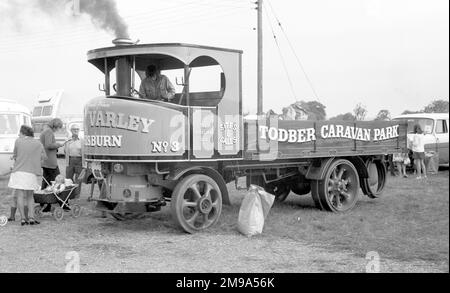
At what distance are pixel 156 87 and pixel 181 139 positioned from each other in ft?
3.91

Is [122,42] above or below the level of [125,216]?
above

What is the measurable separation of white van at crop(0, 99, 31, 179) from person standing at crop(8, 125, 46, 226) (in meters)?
8.07

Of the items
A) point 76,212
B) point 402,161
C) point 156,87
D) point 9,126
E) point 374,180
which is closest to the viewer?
point 156,87

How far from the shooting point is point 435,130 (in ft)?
61.7

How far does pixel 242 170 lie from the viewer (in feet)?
30.2

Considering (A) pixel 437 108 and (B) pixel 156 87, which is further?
(A) pixel 437 108

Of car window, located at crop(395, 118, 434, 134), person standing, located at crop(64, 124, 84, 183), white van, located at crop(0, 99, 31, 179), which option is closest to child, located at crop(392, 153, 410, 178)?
car window, located at crop(395, 118, 434, 134)

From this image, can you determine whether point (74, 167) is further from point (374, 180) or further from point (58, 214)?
point (374, 180)

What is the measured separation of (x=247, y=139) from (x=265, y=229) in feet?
4.39

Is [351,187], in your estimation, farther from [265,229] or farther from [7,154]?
[7,154]

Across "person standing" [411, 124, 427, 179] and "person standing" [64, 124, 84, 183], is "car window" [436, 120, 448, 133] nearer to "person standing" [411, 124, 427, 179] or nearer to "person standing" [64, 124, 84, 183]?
"person standing" [411, 124, 427, 179]

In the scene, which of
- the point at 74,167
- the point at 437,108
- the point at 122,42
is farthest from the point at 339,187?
the point at 437,108

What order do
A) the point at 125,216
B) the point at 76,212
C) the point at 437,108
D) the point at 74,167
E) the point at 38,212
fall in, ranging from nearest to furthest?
the point at 125,216, the point at 76,212, the point at 38,212, the point at 74,167, the point at 437,108
